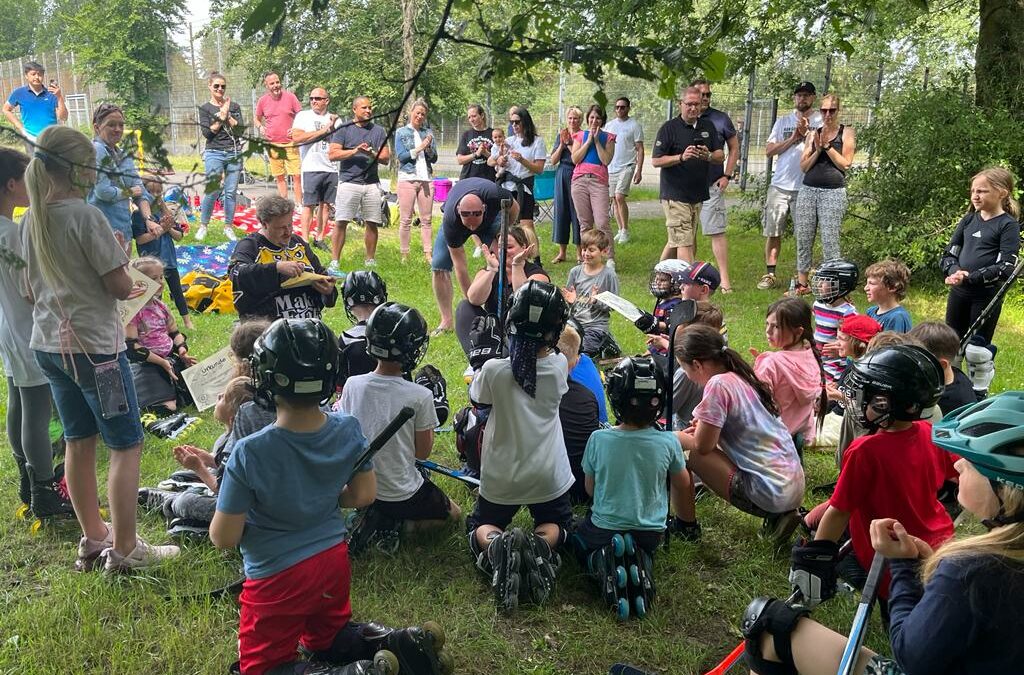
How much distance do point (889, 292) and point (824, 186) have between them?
3.90 meters

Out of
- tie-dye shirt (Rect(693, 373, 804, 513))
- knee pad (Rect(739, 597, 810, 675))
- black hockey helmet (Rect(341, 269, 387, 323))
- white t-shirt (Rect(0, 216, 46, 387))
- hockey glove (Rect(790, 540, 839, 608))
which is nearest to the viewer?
knee pad (Rect(739, 597, 810, 675))

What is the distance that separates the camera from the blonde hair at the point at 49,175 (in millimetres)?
3502

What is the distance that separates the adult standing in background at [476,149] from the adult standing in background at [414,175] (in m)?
0.54

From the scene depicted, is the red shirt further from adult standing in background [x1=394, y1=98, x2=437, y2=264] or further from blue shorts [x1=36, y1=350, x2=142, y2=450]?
adult standing in background [x1=394, y1=98, x2=437, y2=264]

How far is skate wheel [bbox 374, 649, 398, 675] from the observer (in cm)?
294

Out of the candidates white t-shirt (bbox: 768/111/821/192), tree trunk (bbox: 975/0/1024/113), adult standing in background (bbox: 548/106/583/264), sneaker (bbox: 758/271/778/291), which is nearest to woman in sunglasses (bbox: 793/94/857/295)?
white t-shirt (bbox: 768/111/821/192)

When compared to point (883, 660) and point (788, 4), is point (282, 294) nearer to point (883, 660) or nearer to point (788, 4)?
point (883, 660)

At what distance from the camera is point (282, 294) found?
531 cm

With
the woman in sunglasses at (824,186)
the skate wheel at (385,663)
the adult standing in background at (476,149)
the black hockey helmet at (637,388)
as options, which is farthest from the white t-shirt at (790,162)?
the skate wheel at (385,663)

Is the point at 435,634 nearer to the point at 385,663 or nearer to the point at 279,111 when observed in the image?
the point at 385,663

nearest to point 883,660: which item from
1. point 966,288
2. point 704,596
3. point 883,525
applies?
point 883,525

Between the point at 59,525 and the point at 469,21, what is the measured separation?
11.4 feet

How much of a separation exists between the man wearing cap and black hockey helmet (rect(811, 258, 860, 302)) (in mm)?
3949

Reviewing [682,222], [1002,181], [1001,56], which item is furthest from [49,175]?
[1001,56]
